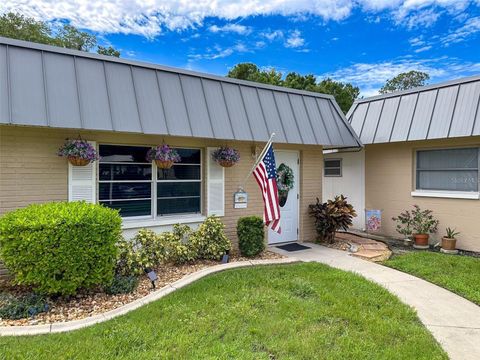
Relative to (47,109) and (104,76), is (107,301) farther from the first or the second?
(104,76)

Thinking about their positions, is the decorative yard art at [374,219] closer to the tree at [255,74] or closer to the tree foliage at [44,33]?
the tree at [255,74]

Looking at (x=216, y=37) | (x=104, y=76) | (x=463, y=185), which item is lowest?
(x=463, y=185)

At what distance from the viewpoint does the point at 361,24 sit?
11.9 meters

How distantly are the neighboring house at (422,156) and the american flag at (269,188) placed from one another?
392 centimetres

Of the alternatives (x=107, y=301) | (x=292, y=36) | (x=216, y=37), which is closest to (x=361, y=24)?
(x=292, y=36)

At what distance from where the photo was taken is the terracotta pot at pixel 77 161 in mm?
4895

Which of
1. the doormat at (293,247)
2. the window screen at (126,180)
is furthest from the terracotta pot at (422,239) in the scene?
the window screen at (126,180)

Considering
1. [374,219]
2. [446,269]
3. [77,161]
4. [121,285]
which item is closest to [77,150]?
[77,161]

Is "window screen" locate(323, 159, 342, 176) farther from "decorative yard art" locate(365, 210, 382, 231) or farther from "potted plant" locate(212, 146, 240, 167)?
"potted plant" locate(212, 146, 240, 167)

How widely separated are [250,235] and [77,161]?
3.15 metres

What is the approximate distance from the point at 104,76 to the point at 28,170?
5.99 feet

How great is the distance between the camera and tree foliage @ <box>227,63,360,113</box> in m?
19.7

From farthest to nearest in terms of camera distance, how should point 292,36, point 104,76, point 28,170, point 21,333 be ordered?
point 292,36
point 104,76
point 28,170
point 21,333

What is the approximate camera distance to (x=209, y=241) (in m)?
5.92
